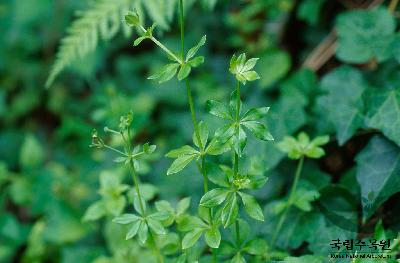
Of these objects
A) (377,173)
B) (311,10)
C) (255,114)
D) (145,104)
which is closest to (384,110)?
(377,173)

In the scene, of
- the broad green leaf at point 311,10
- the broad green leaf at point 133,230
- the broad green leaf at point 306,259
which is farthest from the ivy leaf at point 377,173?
the broad green leaf at point 311,10

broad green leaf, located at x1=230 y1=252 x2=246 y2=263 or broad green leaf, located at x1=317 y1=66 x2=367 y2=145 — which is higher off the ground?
broad green leaf, located at x1=317 y1=66 x2=367 y2=145

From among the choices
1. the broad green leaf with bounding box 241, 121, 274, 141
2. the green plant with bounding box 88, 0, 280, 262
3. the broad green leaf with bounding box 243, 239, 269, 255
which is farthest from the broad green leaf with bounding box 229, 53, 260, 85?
the broad green leaf with bounding box 243, 239, 269, 255

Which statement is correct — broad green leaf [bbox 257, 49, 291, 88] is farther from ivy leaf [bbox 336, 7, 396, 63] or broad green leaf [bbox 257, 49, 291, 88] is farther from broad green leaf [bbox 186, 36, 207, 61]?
broad green leaf [bbox 186, 36, 207, 61]

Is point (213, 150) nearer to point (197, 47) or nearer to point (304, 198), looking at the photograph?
point (197, 47)

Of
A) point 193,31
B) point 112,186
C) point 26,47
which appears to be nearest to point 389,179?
point 112,186

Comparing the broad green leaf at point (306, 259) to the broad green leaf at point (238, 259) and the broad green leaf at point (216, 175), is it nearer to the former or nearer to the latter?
the broad green leaf at point (238, 259)

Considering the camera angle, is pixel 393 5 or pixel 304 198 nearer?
pixel 304 198

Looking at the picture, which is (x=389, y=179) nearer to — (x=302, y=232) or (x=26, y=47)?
(x=302, y=232)
